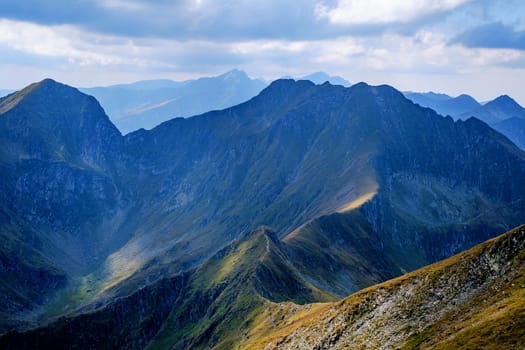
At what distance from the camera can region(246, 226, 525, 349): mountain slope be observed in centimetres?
8375

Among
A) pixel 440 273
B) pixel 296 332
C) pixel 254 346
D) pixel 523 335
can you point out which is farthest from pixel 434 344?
pixel 254 346

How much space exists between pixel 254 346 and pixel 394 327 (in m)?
57.6

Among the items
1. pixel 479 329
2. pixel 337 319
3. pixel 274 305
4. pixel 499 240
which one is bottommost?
pixel 274 305

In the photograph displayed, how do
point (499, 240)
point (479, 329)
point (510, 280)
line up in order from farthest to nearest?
point (499, 240), point (510, 280), point (479, 329)

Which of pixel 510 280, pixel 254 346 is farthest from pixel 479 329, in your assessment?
pixel 254 346

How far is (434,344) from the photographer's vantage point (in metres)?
88.6

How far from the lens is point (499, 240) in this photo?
103812 millimetres

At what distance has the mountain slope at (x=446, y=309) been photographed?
8375 cm

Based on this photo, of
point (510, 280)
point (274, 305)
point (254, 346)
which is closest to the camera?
point (510, 280)

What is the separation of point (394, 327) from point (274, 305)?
295 feet

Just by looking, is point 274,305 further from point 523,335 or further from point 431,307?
point 523,335

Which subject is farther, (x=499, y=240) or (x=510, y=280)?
(x=499, y=240)

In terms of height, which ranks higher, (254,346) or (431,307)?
(431,307)

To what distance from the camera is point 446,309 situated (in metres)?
97.7
